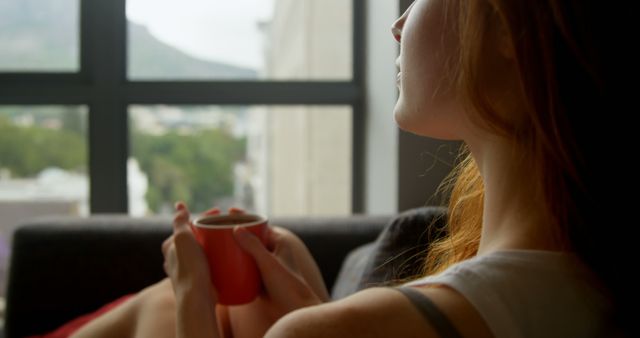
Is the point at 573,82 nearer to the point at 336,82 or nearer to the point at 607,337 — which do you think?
the point at 607,337

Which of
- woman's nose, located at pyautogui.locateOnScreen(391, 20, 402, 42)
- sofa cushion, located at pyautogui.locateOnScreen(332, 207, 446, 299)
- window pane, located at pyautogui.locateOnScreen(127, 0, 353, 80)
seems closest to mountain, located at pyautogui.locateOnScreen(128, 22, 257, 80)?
window pane, located at pyautogui.locateOnScreen(127, 0, 353, 80)

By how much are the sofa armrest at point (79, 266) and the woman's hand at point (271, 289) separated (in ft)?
1.98

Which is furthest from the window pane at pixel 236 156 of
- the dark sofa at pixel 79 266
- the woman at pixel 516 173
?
the woman at pixel 516 173

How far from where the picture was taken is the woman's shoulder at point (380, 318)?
0.51m

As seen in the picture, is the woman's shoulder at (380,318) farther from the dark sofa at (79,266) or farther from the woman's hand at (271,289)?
the dark sofa at (79,266)

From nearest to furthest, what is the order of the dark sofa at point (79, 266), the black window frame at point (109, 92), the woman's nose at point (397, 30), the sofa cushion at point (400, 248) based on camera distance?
the woman's nose at point (397, 30) → the sofa cushion at point (400, 248) → the dark sofa at point (79, 266) → the black window frame at point (109, 92)

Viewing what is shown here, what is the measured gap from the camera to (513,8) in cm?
54

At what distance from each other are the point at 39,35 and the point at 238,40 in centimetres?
75

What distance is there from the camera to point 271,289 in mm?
980

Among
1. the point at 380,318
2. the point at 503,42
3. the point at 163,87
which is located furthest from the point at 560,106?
the point at 163,87

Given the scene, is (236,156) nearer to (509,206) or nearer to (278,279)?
(278,279)

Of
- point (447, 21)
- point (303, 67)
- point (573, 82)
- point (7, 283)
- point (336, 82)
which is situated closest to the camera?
point (573, 82)

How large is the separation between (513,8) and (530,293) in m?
0.27

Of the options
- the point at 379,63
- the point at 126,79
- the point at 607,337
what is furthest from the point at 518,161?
the point at 126,79
